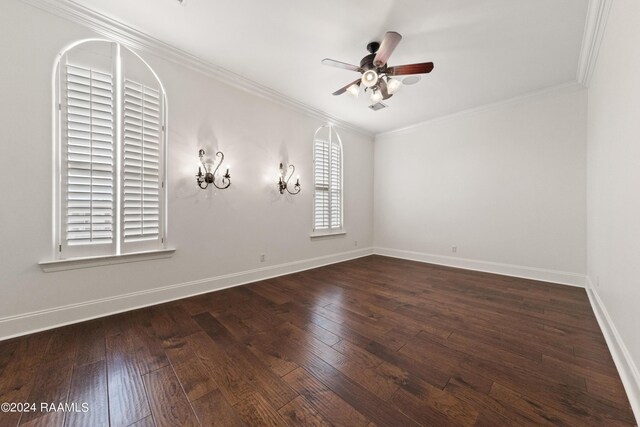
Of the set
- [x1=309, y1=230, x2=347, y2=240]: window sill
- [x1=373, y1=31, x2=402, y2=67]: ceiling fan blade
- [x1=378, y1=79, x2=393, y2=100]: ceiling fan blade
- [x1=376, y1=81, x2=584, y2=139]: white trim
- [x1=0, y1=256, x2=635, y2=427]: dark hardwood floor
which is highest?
[x1=376, y1=81, x2=584, y2=139]: white trim

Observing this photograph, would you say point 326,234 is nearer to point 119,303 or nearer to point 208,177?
point 208,177

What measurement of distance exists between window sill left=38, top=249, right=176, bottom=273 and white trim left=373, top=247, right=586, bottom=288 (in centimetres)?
468

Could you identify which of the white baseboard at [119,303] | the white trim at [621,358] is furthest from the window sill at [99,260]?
the white trim at [621,358]

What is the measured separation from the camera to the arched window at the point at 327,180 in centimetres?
474

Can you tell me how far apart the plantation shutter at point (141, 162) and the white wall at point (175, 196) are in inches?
6.2

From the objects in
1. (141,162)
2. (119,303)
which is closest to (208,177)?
(141,162)

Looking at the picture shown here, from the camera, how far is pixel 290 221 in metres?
4.24

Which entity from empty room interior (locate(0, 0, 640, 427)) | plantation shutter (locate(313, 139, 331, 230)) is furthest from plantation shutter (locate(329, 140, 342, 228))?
empty room interior (locate(0, 0, 640, 427))

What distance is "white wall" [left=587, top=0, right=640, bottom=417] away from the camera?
152 centimetres

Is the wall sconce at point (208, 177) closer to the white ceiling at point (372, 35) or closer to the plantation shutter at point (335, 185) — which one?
the white ceiling at point (372, 35)

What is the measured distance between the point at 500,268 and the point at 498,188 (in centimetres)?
143

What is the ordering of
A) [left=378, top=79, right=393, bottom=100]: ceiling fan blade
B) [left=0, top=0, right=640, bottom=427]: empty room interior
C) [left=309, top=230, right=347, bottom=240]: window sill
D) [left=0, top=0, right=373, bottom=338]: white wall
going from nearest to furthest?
[left=0, top=0, right=640, bottom=427]: empty room interior < [left=0, top=0, right=373, bottom=338]: white wall < [left=378, top=79, right=393, bottom=100]: ceiling fan blade < [left=309, top=230, right=347, bottom=240]: window sill

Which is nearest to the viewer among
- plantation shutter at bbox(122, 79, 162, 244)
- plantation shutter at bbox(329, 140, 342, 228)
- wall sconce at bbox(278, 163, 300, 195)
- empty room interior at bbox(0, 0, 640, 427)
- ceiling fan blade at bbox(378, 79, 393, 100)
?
empty room interior at bbox(0, 0, 640, 427)

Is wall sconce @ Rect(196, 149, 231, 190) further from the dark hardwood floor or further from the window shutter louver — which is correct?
the window shutter louver
